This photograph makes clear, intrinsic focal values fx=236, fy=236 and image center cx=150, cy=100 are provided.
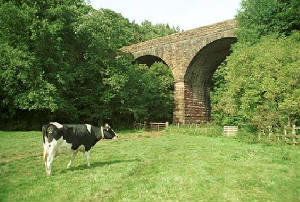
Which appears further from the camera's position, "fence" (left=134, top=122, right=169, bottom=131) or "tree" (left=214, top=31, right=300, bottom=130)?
"fence" (left=134, top=122, right=169, bottom=131)

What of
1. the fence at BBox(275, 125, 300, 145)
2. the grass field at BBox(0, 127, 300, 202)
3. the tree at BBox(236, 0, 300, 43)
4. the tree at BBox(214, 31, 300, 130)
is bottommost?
the grass field at BBox(0, 127, 300, 202)

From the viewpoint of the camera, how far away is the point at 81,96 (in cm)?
2480

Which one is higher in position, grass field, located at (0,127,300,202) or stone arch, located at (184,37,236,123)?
stone arch, located at (184,37,236,123)

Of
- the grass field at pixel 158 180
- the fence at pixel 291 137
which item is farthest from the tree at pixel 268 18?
the grass field at pixel 158 180

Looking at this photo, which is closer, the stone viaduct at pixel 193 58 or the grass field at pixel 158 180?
the grass field at pixel 158 180

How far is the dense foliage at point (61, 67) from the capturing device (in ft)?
63.7

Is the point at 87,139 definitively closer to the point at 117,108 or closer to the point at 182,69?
the point at 117,108

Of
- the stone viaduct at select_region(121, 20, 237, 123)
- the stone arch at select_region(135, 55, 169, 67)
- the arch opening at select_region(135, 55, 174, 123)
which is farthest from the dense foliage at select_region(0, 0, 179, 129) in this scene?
the stone arch at select_region(135, 55, 169, 67)

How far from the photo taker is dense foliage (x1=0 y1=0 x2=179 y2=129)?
63.7ft

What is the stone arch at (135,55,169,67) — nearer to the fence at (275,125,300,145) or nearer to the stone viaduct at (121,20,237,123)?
the stone viaduct at (121,20,237,123)

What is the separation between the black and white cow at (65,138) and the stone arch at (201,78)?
18715 millimetres

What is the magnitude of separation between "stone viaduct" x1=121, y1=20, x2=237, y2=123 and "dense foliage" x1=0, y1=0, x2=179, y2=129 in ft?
9.50

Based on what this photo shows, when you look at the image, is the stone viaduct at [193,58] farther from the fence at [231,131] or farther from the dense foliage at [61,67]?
the fence at [231,131]

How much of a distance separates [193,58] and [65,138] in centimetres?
2110
